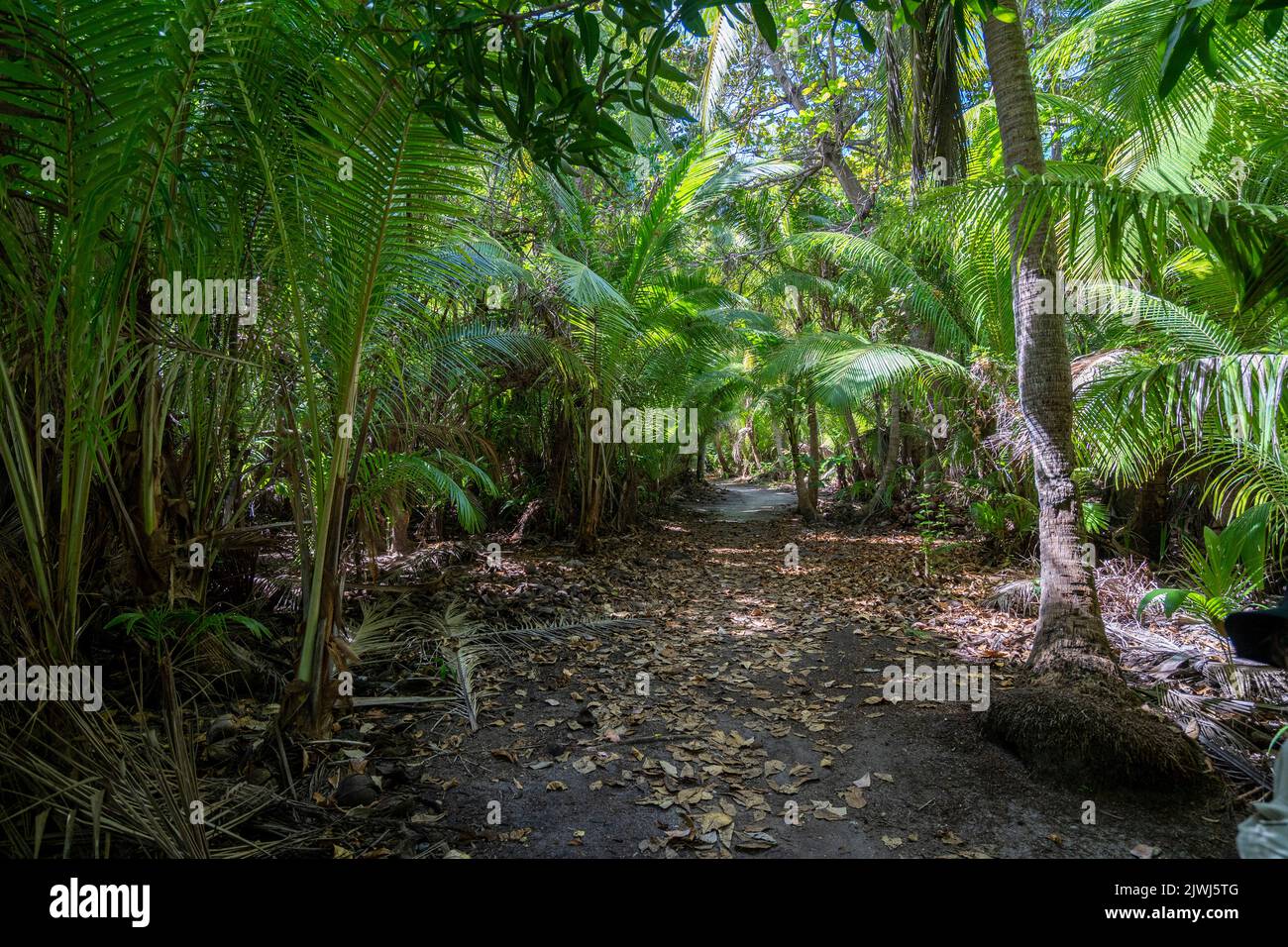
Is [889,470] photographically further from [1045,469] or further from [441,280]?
[441,280]

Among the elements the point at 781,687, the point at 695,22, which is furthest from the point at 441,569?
the point at 695,22

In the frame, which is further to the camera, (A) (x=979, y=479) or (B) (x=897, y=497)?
(B) (x=897, y=497)

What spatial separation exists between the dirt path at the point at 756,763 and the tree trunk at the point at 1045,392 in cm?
72

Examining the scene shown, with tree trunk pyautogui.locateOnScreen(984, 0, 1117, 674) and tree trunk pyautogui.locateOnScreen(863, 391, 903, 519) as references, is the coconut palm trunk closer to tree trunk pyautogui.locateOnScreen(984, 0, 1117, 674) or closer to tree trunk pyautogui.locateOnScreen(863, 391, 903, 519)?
tree trunk pyautogui.locateOnScreen(984, 0, 1117, 674)

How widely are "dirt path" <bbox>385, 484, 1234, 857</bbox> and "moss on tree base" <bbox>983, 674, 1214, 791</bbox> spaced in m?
0.09

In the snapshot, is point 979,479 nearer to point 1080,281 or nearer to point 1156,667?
point 1080,281

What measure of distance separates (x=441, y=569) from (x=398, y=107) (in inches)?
171

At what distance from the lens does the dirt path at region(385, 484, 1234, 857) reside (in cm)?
245

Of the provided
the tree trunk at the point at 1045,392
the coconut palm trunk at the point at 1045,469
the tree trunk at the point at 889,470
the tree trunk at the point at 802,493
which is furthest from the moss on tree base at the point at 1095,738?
the tree trunk at the point at 802,493

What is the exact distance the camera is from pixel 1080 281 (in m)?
4.87

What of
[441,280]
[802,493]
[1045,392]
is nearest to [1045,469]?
[1045,392]

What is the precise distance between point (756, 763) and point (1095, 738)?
5.01 feet

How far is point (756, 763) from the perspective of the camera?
309 centimetres

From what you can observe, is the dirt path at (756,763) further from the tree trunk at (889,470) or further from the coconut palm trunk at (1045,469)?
the tree trunk at (889,470)
